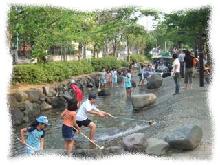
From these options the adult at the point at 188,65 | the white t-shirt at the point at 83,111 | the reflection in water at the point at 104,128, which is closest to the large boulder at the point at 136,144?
the white t-shirt at the point at 83,111

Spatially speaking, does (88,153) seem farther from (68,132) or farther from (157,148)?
(157,148)

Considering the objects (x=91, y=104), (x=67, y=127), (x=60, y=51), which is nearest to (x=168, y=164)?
(x=67, y=127)

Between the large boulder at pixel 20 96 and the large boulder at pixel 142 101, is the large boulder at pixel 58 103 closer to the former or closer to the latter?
the large boulder at pixel 20 96

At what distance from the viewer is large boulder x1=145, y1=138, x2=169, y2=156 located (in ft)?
31.0

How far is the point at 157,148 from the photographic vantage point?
950 cm

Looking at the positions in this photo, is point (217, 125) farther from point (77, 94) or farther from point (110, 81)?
point (110, 81)

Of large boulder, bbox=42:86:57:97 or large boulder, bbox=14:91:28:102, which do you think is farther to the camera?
large boulder, bbox=42:86:57:97

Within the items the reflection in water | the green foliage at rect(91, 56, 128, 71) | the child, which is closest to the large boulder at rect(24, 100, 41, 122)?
the reflection in water

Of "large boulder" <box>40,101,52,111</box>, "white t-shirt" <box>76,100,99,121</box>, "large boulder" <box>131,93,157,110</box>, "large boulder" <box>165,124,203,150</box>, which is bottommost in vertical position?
"large boulder" <box>40,101,52,111</box>

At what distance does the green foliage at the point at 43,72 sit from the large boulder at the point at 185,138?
13998 mm

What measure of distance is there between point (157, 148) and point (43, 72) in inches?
678

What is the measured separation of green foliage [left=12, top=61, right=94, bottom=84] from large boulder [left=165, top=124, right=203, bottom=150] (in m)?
14.0

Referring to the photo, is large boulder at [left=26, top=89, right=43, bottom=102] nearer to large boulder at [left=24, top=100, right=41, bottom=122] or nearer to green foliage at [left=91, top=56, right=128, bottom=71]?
large boulder at [left=24, top=100, right=41, bottom=122]

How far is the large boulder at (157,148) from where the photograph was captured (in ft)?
31.0
